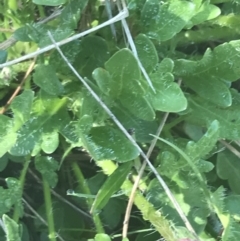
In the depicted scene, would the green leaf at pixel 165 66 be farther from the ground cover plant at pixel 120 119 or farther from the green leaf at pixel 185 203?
the green leaf at pixel 185 203

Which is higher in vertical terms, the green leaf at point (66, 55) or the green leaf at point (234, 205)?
the green leaf at point (66, 55)

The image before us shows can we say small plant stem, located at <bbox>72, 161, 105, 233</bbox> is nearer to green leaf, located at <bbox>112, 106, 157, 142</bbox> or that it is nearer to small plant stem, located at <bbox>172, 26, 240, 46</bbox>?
green leaf, located at <bbox>112, 106, 157, 142</bbox>

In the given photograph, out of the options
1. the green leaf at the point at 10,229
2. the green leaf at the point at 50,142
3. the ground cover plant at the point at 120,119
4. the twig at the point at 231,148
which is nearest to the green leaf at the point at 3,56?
the ground cover plant at the point at 120,119

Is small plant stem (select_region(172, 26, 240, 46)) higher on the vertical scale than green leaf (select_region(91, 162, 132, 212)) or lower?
higher

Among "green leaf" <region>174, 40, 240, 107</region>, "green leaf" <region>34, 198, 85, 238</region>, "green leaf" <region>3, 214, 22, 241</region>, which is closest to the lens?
"green leaf" <region>3, 214, 22, 241</region>

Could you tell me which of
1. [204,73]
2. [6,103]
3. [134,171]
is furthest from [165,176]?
[6,103]

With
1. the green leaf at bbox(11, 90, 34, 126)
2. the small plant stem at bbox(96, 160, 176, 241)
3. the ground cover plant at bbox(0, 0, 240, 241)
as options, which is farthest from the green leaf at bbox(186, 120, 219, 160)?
the green leaf at bbox(11, 90, 34, 126)

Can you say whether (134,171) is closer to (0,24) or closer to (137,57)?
(137,57)
